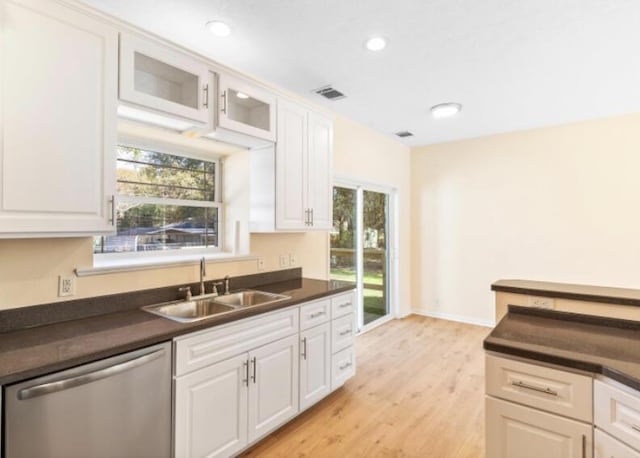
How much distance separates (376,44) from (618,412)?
2.41m

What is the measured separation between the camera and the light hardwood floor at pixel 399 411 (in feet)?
7.31

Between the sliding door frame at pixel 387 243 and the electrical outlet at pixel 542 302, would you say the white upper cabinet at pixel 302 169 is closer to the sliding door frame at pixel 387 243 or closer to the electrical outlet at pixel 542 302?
the sliding door frame at pixel 387 243

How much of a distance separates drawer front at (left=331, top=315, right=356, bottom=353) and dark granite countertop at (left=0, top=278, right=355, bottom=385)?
73 cm

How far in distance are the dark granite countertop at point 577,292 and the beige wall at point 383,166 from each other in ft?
7.57

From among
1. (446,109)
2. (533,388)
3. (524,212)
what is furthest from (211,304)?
(524,212)

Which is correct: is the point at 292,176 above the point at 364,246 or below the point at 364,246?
above

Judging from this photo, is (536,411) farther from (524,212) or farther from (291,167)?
(524,212)

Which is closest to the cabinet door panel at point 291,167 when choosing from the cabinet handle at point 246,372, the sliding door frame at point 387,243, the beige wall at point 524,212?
the sliding door frame at point 387,243

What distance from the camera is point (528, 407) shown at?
4.65 feet

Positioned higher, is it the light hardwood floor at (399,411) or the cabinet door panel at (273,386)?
the cabinet door panel at (273,386)

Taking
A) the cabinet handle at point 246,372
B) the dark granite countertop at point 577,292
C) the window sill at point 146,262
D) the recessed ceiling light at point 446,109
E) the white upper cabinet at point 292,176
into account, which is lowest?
the cabinet handle at point 246,372

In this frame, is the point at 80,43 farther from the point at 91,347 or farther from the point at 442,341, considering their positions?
the point at 442,341

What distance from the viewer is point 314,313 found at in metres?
2.60

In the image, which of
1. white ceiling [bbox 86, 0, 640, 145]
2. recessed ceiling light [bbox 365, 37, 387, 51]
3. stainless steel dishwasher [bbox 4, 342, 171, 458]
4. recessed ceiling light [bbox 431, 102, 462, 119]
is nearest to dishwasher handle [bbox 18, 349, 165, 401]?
stainless steel dishwasher [bbox 4, 342, 171, 458]
